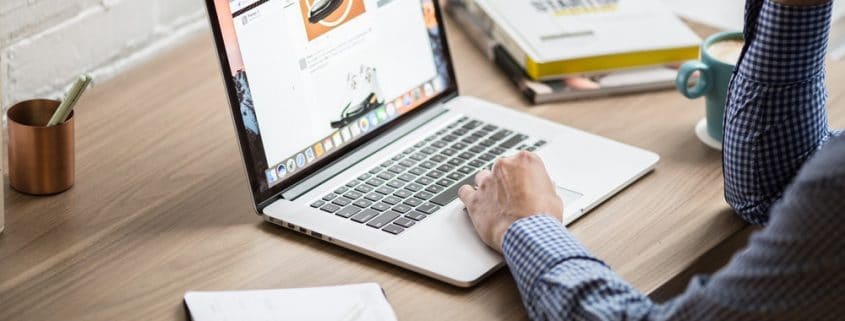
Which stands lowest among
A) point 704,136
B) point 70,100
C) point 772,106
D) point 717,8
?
point 717,8

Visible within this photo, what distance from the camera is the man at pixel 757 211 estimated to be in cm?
94

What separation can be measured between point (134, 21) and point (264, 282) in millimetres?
690

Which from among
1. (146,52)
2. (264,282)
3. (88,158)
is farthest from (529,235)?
(146,52)

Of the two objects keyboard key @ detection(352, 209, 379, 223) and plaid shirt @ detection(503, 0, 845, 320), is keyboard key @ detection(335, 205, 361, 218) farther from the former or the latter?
plaid shirt @ detection(503, 0, 845, 320)

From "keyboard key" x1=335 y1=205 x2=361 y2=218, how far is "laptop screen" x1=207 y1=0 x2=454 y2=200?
0.26ft

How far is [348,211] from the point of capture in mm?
1261

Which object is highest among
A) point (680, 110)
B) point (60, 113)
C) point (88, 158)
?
point (60, 113)

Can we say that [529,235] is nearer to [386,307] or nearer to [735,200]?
[386,307]

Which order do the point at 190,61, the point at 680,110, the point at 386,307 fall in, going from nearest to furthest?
the point at 386,307
the point at 680,110
the point at 190,61

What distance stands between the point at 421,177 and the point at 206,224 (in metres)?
0.26

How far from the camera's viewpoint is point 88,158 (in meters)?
1.41

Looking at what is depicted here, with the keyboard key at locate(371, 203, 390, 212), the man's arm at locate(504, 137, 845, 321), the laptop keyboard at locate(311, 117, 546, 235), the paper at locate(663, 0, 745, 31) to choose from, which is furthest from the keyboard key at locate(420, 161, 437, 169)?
the paper at locate(663, 0, 745, 31)

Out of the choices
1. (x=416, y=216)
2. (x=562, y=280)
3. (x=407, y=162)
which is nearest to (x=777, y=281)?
(x=562, y=280)

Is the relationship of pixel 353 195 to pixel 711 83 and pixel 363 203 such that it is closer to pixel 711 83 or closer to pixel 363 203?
pixel 363 203
